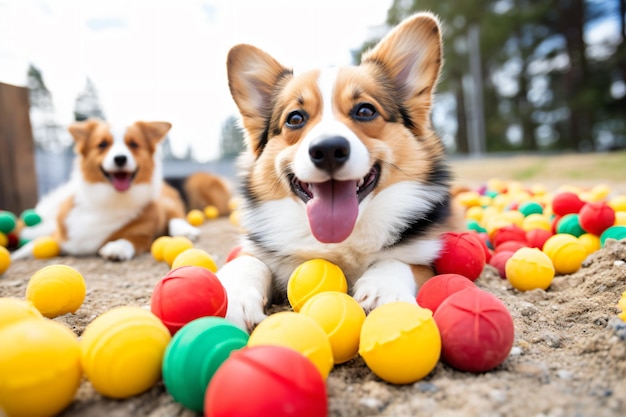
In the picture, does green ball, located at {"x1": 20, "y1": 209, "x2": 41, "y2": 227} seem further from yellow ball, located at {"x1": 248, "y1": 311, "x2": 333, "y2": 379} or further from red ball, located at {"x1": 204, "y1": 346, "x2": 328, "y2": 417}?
red ball, located at {"x1": 204, "y1": 346, "x2": 328, "y2": 417}

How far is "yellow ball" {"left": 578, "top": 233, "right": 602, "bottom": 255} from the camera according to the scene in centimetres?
277

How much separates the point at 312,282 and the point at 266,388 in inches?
35.2

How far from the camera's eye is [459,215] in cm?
296

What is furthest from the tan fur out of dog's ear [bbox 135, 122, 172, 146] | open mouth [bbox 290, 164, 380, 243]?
open mouth [bbox 290, 164, 380, 243]

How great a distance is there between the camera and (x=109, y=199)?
4.51 m

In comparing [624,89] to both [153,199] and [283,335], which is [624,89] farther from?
[283,335]

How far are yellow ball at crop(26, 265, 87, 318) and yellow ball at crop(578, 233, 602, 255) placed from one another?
9.81ft

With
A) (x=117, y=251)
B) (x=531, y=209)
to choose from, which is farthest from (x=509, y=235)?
(x=117, y=251)

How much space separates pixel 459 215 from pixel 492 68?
2297 centimetres

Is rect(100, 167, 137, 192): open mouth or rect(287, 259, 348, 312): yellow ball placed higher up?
rect(100, 167, 137, 192): open mouth

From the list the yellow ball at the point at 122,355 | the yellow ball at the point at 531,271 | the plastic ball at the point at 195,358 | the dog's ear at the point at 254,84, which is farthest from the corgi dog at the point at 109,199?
the yellow ball at the point at 531,271

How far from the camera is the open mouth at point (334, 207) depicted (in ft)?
6.61

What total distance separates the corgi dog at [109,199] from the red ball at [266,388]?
3.26 metres

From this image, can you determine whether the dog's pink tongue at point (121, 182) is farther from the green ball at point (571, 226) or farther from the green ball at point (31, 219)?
the green ball at point (571, 226)
